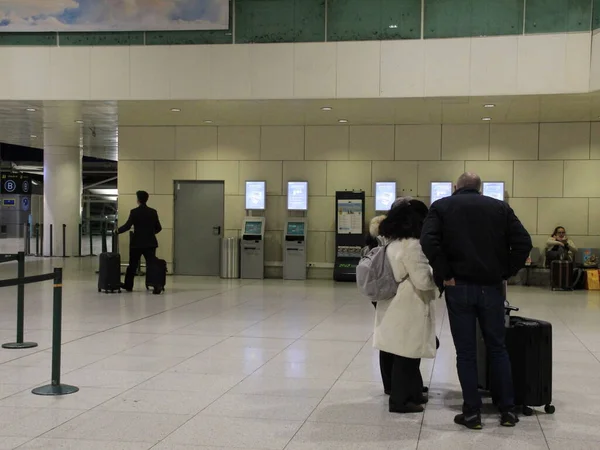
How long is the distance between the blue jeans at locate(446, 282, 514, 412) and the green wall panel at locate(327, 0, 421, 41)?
8257 mm

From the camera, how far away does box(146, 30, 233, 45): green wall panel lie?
12.3 meters

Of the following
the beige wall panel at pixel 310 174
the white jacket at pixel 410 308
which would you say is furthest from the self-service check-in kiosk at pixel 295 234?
the white jacket at pixel 410 308

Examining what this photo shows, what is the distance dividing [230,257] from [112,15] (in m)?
5.81

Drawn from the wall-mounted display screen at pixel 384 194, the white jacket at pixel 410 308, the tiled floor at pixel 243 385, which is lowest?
the tiled floor at pixel 243 385

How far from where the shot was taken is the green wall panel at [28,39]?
12.6 m

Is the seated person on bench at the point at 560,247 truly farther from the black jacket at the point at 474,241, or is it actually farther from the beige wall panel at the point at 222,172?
the black jacket at the point at 474,241

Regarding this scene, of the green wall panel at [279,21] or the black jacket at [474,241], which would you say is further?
the green wall panel at [279,21]

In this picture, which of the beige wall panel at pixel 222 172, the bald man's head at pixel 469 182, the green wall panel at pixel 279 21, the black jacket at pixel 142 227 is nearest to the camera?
the bald man's head at pixel 469 182

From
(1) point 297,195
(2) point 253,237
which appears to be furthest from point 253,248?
(1) point 297,195

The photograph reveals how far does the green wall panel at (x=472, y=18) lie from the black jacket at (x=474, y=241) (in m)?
7.95

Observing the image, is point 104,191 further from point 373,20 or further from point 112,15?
point 373,20

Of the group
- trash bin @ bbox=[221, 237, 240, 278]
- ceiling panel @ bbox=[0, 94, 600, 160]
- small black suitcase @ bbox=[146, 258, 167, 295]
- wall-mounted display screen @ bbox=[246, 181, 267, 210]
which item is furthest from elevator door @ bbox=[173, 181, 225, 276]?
small black suitcase @ bbox=[146, 258, 167, 295]

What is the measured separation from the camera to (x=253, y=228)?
15.5m

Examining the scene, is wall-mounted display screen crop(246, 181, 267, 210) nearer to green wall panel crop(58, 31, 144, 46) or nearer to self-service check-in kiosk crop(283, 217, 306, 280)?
self-service check-in kiosk crop(283, 217, 306, 280)
